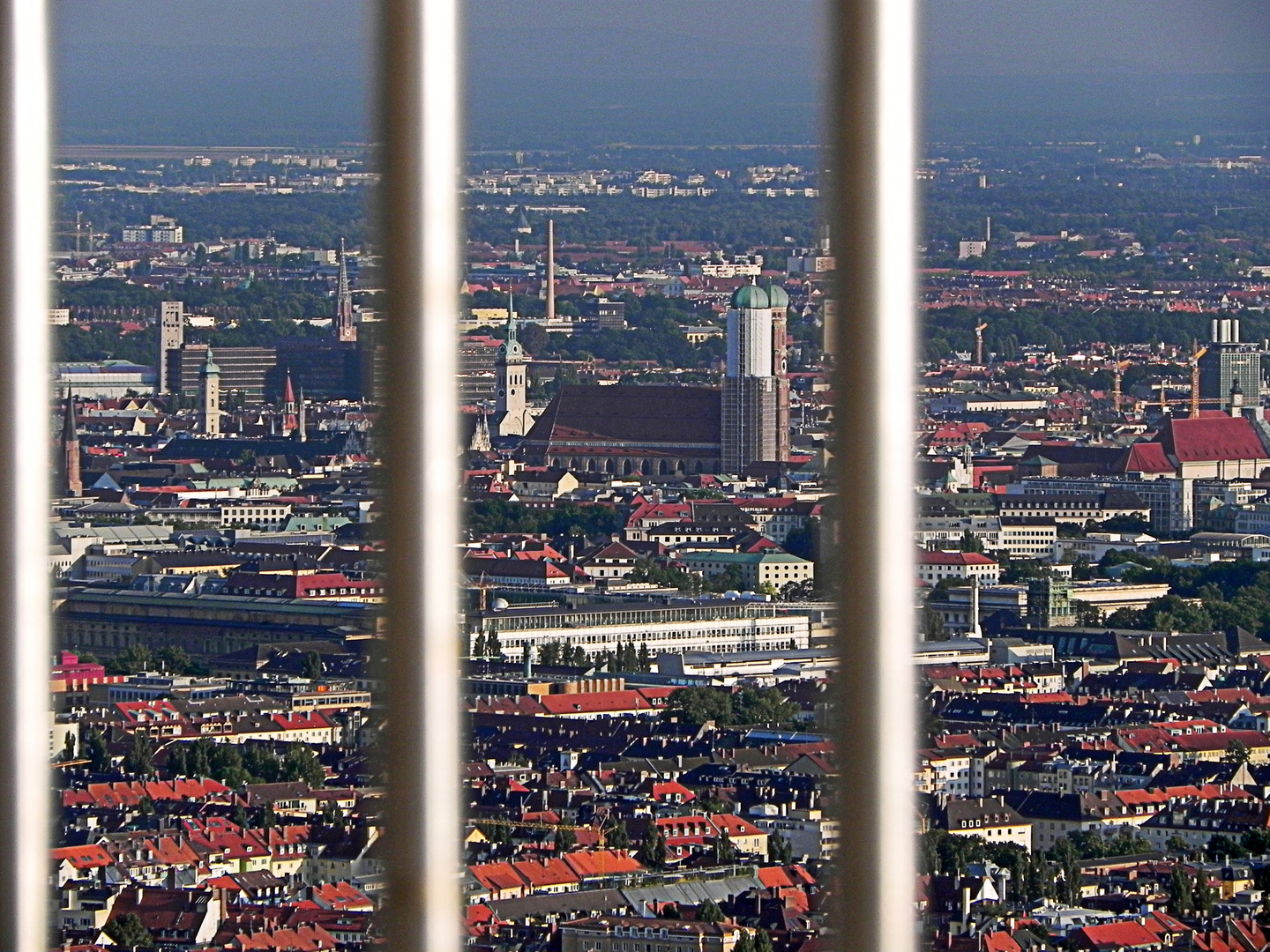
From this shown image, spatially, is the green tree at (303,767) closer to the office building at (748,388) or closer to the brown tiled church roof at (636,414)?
the office building at (748,388)

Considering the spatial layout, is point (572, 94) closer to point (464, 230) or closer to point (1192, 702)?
point (464, 230)

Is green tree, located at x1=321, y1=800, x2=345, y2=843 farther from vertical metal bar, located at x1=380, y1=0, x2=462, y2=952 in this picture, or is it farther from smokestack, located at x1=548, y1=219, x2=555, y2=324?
smokestack, located at x1=548, y1=219, x2=555, y2=324

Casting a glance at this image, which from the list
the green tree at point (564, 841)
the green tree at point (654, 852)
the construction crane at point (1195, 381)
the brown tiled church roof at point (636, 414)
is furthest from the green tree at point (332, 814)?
the brown tiled church roof at point (636, 414)

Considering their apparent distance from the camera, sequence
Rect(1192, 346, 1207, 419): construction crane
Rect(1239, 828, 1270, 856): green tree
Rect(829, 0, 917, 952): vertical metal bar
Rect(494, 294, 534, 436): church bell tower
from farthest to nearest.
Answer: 1. Rect(494, 294, 534, 436): church bell tower
2. Rect(1192, 346, 1207, 419): construction crane
3. Rect(1239, 828, 1270, 856): green tree
4. Rect(829, 0, 917, 952): vertical metal bar

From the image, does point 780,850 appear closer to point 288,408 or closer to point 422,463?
point 422,463

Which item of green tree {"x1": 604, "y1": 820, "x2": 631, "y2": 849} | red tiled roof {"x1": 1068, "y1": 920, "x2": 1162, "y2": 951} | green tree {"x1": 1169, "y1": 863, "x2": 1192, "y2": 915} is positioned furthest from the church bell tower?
red tiled roof {"x1": 1068, "y1": 920, "x2": 1162, "y2": 951}

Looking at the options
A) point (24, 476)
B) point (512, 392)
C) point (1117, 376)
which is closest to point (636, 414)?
point (512, 392)

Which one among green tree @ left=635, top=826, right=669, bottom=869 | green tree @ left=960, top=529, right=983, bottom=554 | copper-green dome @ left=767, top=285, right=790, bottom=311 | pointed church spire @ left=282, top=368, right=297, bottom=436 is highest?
copper-green dome @ left=767, top=285, right=790, bottom=311
